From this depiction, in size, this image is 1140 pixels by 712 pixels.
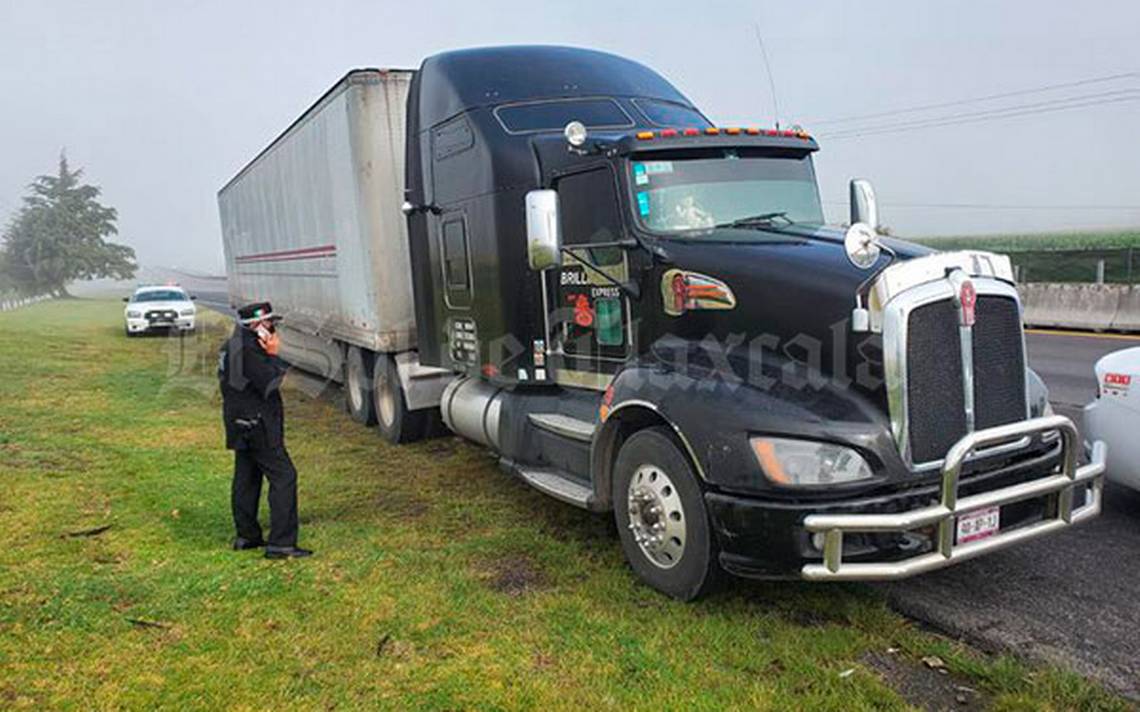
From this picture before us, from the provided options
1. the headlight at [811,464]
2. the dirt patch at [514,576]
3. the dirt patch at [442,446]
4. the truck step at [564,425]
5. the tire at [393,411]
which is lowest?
the dirt patch at [442,446]

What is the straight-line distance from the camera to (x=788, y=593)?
4.69 meters

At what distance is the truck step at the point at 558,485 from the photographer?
207 inches

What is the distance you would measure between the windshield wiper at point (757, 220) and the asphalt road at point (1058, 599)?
2233mm

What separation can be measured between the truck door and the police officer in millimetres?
1959

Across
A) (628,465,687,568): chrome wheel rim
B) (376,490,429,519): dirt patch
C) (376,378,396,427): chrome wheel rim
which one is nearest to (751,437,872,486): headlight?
(628,465,687,568): chrome wheel rim

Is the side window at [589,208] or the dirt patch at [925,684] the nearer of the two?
the dirt patch at [925,684]

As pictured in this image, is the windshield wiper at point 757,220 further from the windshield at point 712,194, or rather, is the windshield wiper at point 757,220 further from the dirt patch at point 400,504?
the dirt patch at point 400,504

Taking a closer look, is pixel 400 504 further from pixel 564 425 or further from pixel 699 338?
pixel 699 338

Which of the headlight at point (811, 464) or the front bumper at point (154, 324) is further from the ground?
the headlight at point (811, 464)

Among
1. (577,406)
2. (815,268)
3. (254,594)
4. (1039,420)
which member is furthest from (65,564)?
(1039,420)

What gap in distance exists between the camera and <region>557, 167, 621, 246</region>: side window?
5.38 metres

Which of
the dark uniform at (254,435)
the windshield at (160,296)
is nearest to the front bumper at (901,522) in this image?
the dark uniform at (254,435)

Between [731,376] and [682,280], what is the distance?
762 millimetres

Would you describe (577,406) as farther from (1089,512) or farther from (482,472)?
(1089,512)
